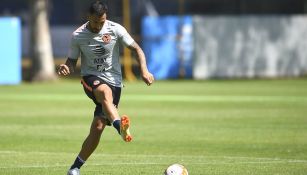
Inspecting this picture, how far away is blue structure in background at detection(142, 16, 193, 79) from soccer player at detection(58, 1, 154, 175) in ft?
97.4

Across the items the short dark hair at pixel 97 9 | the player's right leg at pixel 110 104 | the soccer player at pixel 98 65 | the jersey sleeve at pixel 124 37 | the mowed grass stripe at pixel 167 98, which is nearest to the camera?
the player's right leg at pixel 110 104

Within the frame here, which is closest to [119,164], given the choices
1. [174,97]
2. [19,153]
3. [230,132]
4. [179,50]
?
[19,153]

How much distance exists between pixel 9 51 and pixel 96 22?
28.3 m

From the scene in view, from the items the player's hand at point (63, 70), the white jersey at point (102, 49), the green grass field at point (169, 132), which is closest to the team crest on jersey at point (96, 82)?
the white jersey at point (102, 49)

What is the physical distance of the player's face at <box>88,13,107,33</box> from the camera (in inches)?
481

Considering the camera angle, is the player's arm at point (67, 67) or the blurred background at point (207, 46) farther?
the blurred background at point (207, 46)

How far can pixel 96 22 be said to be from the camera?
12336 mm

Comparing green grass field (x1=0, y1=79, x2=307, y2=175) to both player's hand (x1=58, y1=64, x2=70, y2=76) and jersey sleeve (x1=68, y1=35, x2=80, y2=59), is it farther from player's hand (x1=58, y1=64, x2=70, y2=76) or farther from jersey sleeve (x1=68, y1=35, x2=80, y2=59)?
jersey sleeve (x1=68, y1=35, x2=80, y2=59)

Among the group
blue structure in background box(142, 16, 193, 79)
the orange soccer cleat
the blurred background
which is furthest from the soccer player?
blue structure in background box(142, 16, 193, 79)

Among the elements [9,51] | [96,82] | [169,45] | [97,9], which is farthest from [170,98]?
[97,9]

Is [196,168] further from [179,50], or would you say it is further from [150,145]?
[179,50]

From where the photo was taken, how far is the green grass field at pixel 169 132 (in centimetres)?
1406

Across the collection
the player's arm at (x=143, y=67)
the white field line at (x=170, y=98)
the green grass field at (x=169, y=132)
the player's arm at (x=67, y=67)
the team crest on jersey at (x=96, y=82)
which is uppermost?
the player's arm at (x=143, y=67)

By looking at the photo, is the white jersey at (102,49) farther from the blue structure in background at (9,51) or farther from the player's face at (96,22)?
the blue structure in background at (9,51)
